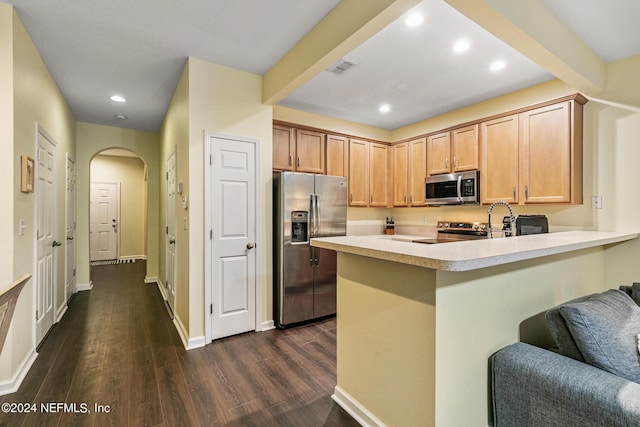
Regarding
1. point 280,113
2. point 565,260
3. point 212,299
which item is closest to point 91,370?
point 212,299

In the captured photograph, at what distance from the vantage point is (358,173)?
4.63 meters

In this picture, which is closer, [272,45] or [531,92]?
[272,45]

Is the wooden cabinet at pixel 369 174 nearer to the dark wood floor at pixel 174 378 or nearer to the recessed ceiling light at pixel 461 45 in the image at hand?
the dark wood floor at pixel 174 378

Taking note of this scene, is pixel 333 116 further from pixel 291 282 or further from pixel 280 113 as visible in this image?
pixel 291 282

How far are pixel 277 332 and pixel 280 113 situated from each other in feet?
9.20

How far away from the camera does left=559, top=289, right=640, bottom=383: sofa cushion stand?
1.39 m

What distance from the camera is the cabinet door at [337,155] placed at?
432 centimetres

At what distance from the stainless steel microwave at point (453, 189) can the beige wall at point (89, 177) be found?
4.76 metres

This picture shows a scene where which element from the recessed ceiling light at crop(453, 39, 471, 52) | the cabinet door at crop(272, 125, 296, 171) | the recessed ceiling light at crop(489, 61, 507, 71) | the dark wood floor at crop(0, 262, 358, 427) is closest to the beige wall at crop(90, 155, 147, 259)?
the dark wood floor at crop(0, 262, 358, 427)

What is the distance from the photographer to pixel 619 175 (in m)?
2.80

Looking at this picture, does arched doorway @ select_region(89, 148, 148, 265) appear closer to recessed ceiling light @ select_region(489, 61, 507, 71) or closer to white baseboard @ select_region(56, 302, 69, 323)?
white baseboard @ select_region(56, 302, 69, 323)

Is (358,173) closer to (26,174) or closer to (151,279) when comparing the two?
(26,174)

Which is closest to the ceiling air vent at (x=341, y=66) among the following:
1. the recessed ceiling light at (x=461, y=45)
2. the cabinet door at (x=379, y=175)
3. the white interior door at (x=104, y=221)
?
the recessed ceiling light at (x=461, y=45)

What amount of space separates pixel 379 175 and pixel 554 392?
381cm
